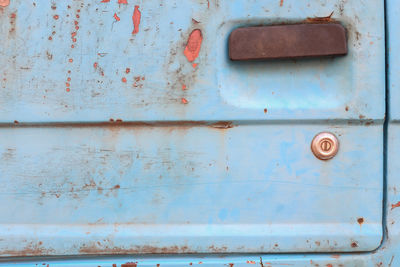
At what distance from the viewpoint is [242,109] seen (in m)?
1.37

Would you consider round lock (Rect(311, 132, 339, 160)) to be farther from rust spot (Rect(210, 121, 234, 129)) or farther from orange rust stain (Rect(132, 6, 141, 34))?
orange rust stain (Rect(132, 6, 141, 34))

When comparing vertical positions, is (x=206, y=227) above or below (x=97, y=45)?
below

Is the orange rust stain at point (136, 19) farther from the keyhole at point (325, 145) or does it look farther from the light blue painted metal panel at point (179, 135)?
the keyhole at point (325, 145)

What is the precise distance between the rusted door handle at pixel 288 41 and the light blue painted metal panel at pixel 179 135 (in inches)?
1.3

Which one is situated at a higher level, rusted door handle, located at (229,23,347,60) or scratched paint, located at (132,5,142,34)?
scratched paint, located at (132,5,142,34)

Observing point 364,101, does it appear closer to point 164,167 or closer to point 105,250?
point 164,167

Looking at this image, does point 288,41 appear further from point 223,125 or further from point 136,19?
point 136,19

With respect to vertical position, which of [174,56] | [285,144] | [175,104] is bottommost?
[285,144]

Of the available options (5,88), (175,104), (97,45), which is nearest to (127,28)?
(97,45)

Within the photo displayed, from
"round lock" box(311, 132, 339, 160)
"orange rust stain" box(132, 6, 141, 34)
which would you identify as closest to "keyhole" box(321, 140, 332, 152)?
"round lock" box(311, 132, 339, 160)

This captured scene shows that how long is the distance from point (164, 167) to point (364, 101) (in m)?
0.57

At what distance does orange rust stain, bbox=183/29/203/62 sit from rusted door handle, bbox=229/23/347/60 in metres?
0.09

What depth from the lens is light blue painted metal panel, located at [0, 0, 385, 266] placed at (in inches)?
53.8

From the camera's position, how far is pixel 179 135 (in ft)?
4.54
